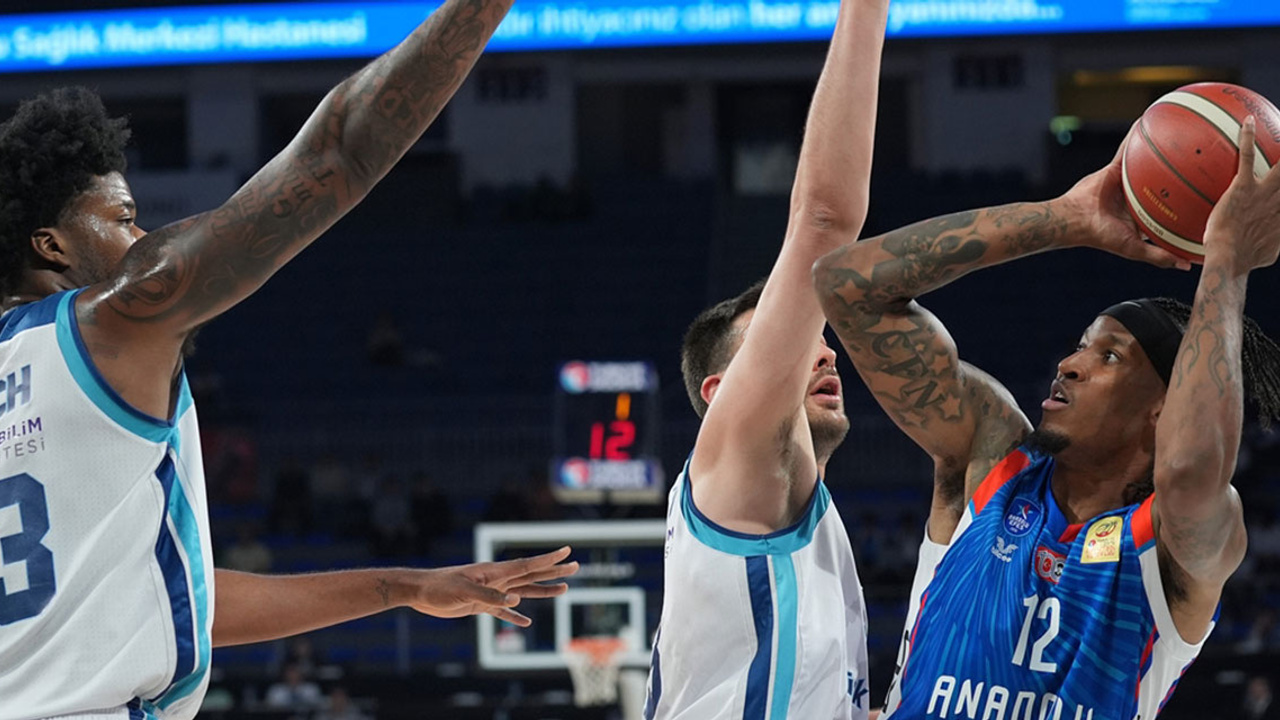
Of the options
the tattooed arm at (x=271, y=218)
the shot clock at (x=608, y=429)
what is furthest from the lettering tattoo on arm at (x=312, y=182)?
the shot clock at (x=608, y=429)

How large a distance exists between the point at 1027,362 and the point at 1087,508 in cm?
1422

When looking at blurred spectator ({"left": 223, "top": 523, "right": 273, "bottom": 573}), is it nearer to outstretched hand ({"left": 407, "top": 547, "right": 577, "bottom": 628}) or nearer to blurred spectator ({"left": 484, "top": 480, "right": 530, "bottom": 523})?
blurred spectator ({"left": 484, "top": 480, "right": 530, "bottom": 523})

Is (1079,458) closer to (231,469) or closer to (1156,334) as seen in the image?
(1156,334)

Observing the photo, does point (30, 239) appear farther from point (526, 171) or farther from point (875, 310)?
point (526, 171)

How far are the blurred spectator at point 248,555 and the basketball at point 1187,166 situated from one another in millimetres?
11527

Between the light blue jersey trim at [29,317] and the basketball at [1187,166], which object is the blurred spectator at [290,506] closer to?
the light blue jersey trim at [29,317]

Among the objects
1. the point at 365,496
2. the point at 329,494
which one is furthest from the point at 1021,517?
the point at 329,494

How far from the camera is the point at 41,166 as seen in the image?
2713 mm

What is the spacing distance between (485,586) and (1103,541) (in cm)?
129

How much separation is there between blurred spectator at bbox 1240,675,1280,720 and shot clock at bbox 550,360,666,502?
4.24 meters

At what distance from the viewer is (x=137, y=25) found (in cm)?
1719

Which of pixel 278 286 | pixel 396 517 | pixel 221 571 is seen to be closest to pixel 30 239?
pixel 221 571

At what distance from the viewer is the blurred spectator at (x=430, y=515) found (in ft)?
48.2

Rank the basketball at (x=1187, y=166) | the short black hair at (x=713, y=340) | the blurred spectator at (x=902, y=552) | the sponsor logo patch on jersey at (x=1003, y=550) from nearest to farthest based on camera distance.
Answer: the basketball at (x=1187, y=166), the sponsor logo patch on jersey at (x=1003, y=550), the short black hair at (x=713, y=340), the blurred spectator at (x=902, y=552)
